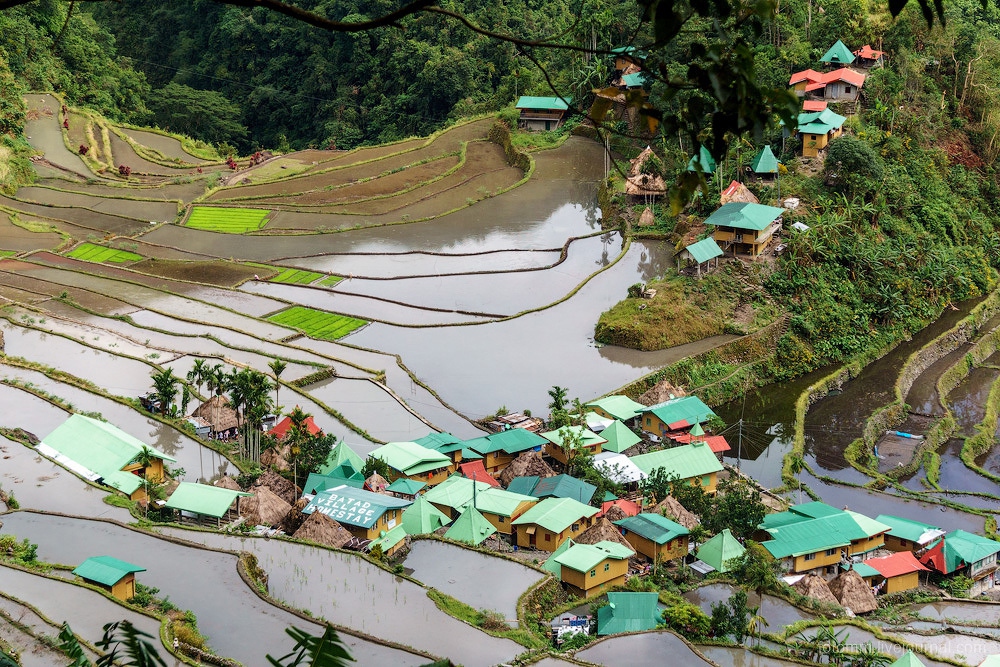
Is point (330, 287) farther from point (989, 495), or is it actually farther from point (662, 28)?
point (662, 28)

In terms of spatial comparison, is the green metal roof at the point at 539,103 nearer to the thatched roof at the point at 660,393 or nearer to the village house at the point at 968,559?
the thatched roof at the point at 660,393

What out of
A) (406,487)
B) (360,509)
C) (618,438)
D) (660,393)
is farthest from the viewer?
(660,393)

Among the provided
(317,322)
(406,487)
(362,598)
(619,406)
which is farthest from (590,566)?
(317,322)

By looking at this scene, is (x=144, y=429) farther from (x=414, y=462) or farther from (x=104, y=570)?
(x=104, y=570)

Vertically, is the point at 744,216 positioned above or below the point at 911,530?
above

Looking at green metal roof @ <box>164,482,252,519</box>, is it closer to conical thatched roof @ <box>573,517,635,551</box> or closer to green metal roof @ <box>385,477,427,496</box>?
green metal roof @ <box>385,477,427,496</box>

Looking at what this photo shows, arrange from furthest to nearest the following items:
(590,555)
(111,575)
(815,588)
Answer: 1. (815,588)
2. (590,555)
3. (111,575)
